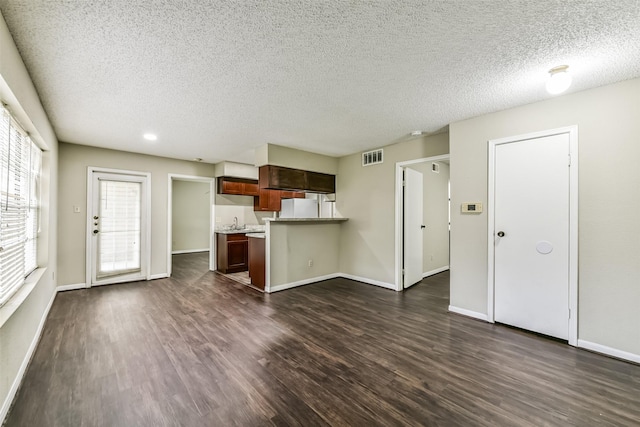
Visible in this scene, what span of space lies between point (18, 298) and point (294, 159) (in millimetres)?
3604

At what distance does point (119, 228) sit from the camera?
188 inches

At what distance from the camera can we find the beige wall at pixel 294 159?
433 cm

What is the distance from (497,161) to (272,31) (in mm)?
2726

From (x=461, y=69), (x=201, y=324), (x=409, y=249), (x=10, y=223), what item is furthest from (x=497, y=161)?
(x=10, y=223)

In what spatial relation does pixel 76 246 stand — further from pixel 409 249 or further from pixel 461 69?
pixel 461 69

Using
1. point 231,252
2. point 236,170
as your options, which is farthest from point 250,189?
point 231,252

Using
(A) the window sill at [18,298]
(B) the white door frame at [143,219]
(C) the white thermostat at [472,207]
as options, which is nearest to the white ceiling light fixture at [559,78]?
(C) the white thermostat at [472,207]

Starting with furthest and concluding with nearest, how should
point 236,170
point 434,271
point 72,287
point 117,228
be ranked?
point 236,170 < point 434,271 < point 117,228 < point 72,287

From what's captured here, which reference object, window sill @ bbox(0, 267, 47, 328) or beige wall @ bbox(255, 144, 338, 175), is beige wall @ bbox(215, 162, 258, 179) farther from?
window sill @ bbox(0, 267, 47, 328)

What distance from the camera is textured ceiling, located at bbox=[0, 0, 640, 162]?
154 cm

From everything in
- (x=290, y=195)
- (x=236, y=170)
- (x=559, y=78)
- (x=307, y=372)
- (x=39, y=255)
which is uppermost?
(x=559, y=78)

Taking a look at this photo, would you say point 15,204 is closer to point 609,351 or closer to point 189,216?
point 609,351

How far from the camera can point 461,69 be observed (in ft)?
7.08

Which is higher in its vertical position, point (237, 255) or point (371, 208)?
point (371, 208)
